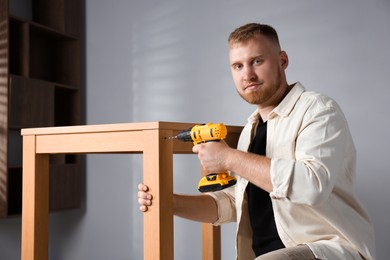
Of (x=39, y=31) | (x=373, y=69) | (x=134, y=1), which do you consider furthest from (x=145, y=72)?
(x=373, y=69)

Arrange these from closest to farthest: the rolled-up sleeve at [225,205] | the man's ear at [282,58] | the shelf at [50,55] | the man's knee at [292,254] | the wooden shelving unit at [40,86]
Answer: the man's knee at [292,254] → the man's ear at [282,58] → the rolled-up sleeve at [225,205] → the wooden shelving unit at [40,86] → the shelf at [50,55]

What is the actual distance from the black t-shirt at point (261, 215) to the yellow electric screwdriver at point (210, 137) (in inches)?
12.5

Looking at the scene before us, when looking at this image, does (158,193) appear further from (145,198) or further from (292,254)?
(292,254)

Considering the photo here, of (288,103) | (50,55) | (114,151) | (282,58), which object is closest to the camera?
(114,151)

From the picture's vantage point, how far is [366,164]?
258 cm

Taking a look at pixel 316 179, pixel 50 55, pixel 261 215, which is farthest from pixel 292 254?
pixel 50 55

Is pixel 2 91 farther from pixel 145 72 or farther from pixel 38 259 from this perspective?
pixel 38 259

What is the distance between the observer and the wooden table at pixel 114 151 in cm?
145

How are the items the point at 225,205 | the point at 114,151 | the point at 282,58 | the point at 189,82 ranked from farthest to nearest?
the point at 189,82
the point at 225,205
the point at 282,58
the point at 114,151

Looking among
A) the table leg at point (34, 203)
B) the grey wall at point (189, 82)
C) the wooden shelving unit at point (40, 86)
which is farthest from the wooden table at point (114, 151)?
the wooden shelving unit at point (40, 86)

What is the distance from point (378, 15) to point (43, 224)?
6.41ft

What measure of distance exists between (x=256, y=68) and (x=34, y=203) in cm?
95

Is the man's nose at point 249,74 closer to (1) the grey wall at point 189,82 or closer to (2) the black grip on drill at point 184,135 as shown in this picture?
(2) the black grip on drill at point 184,135

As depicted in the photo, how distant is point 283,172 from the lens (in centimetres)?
147
